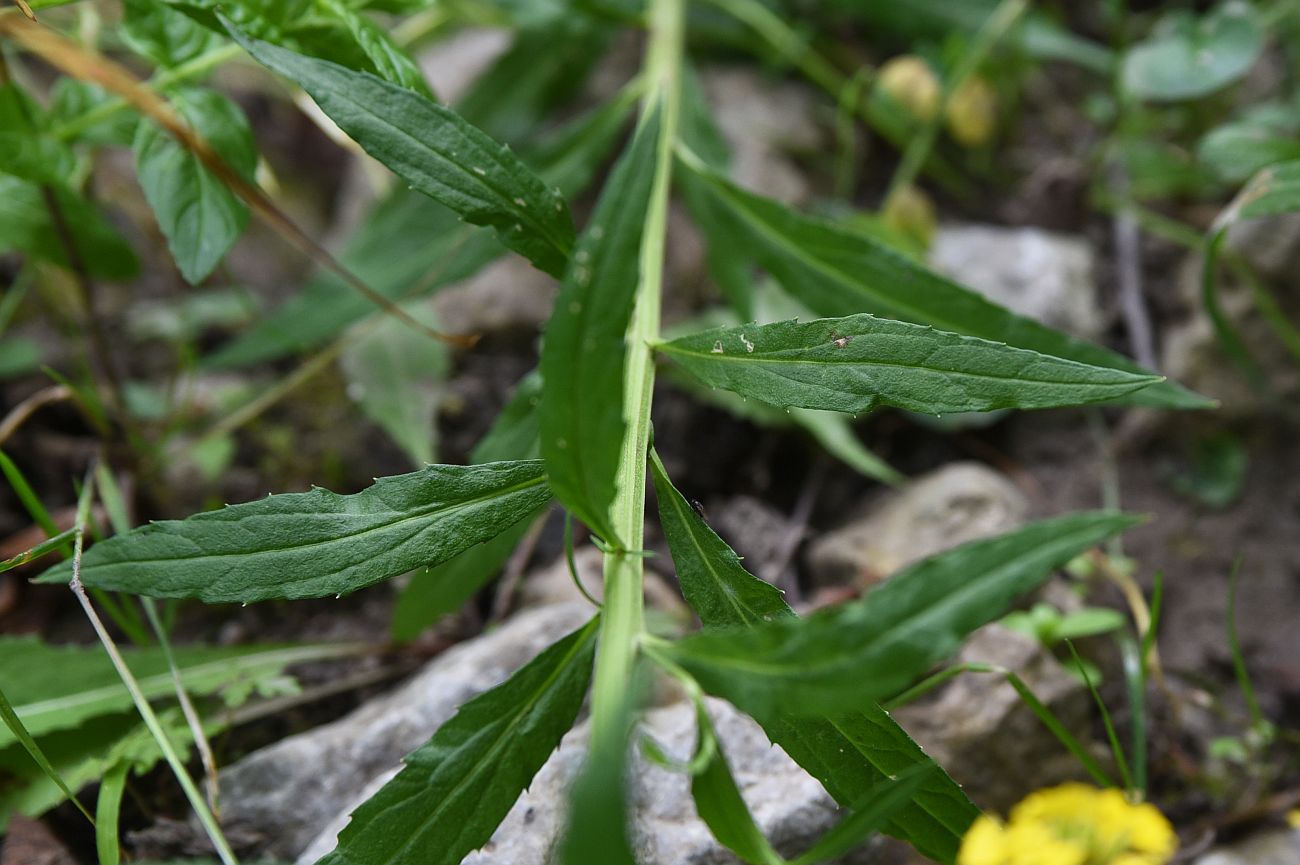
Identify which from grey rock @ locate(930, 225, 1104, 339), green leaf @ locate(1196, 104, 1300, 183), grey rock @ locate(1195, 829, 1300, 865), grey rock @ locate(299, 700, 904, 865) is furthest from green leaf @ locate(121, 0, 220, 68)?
grey rock @ locate(1195, 829, 1300, 865)

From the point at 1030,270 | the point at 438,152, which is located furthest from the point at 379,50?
the point at 1030,270

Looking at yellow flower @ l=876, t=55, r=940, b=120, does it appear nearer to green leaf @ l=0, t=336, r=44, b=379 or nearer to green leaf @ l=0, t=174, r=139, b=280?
green leaf @ l=0, t=174, r=139, b=280

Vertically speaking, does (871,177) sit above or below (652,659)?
above

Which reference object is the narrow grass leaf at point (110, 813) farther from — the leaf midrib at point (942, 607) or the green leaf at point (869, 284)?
the green leaf at point (869, 284)

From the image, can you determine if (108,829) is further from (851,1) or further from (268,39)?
(851,1)

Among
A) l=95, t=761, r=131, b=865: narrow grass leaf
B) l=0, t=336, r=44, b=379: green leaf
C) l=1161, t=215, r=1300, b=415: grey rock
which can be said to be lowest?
l=95, t=761, r=131, b=865: narrow grass leaf

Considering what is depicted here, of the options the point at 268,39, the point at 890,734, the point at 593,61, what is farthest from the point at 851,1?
the point at 890,734
